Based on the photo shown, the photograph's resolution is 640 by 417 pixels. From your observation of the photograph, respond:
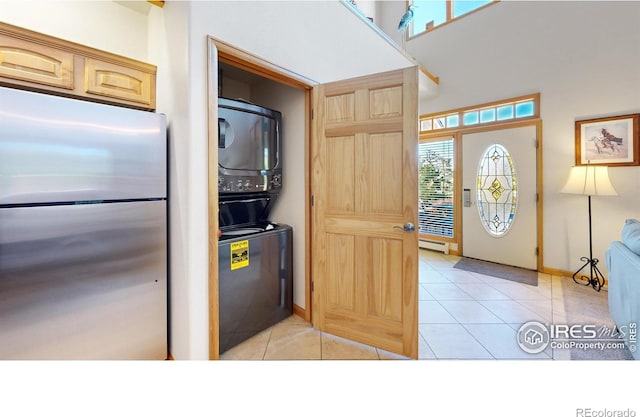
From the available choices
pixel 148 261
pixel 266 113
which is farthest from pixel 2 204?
pixel 266 113

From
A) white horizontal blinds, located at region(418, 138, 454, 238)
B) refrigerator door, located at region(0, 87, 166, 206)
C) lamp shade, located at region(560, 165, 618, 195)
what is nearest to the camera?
refrigerator door, located at region(0, 87, 166, 206)

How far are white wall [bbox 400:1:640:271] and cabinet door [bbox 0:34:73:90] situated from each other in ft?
15.9

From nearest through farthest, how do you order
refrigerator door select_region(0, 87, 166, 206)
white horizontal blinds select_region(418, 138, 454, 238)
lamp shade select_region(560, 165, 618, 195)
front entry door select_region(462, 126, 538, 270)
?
refrigerator door select_region(0, 87, 166, 206), lamp shade select_region(560, 165, 618, 195), front entry door select_region(462, 126, 538, 270), white horizontal blinds select_region(418, 138, 454, 238)

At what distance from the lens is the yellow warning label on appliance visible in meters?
1.92

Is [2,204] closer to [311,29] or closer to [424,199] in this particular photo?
[311,29]

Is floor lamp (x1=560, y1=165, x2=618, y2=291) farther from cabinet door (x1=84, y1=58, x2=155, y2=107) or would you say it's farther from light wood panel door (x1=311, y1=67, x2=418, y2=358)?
cabinet door (x1=84, y1=58, x2=155, y2=107)

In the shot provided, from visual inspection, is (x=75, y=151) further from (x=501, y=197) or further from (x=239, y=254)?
(x=501, y=197)

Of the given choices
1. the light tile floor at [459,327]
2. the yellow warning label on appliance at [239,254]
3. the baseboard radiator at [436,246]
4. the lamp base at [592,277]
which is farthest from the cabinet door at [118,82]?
the lamp base at [592,277]

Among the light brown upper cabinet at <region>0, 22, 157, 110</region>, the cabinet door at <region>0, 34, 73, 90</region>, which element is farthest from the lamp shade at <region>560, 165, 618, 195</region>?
the cabinet door at <region>0, 34, 73, 90</region>

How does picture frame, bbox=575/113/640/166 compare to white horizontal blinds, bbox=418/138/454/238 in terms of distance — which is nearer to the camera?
picture frame, bbox=575/113/640/166

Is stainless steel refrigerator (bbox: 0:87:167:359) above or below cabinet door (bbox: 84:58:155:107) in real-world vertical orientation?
below

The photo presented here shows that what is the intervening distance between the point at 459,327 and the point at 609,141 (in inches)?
118

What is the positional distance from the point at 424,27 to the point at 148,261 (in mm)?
5744
